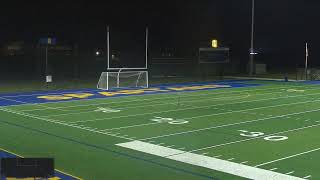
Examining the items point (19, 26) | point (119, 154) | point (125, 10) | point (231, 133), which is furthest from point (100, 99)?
point (125, 10)

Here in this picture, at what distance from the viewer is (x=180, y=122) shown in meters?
13.0

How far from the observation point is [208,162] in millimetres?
8414

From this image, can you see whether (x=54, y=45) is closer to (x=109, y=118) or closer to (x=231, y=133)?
(x=109, y=118)

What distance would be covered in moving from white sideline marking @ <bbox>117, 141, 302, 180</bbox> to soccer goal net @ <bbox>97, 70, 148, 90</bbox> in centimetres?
1384

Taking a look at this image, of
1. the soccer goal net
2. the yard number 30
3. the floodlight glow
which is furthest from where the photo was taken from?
the floodlight glow

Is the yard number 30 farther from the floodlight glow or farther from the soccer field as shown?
the floodlight glow

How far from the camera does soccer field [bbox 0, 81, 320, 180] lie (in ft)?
26.1

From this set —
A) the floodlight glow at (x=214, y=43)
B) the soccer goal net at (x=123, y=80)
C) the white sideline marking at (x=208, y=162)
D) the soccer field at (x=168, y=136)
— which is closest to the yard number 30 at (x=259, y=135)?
the soccer field at (x=168, y=136)

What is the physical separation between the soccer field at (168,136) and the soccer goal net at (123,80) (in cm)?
503

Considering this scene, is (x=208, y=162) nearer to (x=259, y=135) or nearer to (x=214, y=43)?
(x=259, y=135)

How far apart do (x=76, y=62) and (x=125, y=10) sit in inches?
182

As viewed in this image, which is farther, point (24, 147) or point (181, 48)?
point (181, 48)

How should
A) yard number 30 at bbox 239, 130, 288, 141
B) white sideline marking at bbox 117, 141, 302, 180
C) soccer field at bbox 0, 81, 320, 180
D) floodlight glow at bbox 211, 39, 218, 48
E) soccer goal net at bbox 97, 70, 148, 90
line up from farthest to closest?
floodlight glow at bbox 211, 39, 218, 48 → soccer goal net at bbox 97, 70, 148, 90 → yard number 30 at bbox 239, 130, 288, 141 → soccer field at bbox 0, 81, 320, 180 → white sideline marking at bbox 117, 141, 302, 180

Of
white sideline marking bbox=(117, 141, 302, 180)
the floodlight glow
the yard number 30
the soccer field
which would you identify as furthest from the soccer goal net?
white sideline marking bbox=(117, 141, 302, 180)
